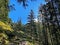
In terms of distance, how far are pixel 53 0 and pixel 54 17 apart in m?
8.72

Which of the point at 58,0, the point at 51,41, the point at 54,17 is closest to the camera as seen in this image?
the point at 58,0

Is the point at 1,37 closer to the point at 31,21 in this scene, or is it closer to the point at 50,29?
the point at 50,29

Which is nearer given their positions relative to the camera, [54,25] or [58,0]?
[58,0]

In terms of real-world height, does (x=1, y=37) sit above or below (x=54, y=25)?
below

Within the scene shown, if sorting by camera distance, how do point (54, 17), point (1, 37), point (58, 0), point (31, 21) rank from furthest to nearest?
1. point (31, 21)
2. point (54, 17)
3. point (58, 0)
4. point (1, 37)

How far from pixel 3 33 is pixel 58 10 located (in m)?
14.4

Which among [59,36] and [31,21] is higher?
[31,21]

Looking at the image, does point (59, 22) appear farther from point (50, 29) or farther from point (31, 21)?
point (31, 21)

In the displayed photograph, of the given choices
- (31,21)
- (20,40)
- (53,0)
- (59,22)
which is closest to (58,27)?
(59,22)

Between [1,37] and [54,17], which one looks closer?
[1,37]

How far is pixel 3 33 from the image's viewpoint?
3159 centimetres

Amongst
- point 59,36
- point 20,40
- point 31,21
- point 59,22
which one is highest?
point 31,21

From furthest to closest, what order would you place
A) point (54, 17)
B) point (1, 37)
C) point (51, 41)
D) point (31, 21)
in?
point (31, 21) < point (54, 17) < point (51, 41) < point (1, 37)

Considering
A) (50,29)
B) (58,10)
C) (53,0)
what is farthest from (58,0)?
(50,29)
